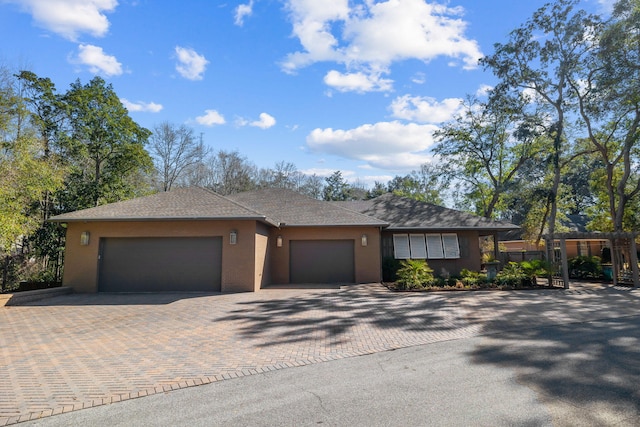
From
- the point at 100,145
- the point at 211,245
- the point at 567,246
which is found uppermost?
the point at 100,145

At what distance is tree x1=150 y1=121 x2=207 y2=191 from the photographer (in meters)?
29.6

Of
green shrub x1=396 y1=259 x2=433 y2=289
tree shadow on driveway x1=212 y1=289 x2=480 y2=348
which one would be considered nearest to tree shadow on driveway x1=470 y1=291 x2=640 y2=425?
tree shadow on driveway x1=212 y1=289 x2=480 y2=348

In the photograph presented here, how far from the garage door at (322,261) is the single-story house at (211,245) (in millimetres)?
40

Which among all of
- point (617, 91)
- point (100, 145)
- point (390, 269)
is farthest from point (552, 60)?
point (100, 145)

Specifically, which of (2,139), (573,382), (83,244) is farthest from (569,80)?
(2,139)

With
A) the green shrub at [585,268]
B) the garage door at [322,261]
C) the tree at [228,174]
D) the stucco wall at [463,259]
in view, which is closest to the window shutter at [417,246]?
the stucco wall at [463,259]

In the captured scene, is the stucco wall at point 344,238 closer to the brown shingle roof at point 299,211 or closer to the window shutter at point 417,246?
the brown shingle roof at point 299,211

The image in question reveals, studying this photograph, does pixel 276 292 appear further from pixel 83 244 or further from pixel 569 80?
pixel 569 80

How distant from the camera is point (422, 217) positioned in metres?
17.2

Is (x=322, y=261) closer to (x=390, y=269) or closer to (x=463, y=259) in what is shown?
(x=390, y=269)

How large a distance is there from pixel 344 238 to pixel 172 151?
21.1 metres

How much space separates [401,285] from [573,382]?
27.9ft

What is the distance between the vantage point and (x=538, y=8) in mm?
19125

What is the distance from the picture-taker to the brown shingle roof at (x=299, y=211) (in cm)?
1439
